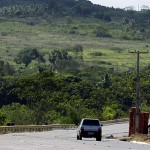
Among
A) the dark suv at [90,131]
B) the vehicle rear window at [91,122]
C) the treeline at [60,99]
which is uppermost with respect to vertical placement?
the vehicle rear window at [91,122]

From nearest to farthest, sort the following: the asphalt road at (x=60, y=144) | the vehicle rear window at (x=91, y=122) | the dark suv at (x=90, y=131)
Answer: the asphalt road at (x=60, y=144) → the dark suv at (x=90, y=131) → the vehicle rear window at (x=91, y=122)

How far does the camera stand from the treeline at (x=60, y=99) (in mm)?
97188

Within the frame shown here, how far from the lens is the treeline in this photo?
97.2m

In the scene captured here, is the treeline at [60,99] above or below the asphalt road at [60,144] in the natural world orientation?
below

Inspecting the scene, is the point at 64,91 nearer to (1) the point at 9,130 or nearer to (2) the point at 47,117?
(2) the point at 47,117

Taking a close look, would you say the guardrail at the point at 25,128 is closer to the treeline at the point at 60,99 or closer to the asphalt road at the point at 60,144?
the treeline at the point at 60,99

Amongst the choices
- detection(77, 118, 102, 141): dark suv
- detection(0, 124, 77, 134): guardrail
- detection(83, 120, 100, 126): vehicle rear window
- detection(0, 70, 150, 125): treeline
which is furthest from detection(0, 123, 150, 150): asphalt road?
detection(0, 70, 150, 125): treeline

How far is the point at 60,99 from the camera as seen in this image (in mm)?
107812

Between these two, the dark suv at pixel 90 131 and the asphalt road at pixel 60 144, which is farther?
the dark suv at pixel 90 131

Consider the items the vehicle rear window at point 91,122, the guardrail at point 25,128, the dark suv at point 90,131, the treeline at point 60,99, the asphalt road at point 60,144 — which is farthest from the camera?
the treeline at point 60,99

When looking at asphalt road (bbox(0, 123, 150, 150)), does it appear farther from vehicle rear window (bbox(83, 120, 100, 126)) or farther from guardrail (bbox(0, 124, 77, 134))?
guardrail (bbox(0, 124, 77, 134))

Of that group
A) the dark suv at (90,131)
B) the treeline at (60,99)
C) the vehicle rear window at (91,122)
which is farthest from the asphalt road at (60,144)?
the treeline at (60,99)

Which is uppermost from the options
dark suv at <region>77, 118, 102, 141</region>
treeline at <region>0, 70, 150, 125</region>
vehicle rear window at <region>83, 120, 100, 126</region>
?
vehicle rear window at <region>83, 120, 100, 126</region>

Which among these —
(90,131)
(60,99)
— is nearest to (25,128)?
(90,131)
